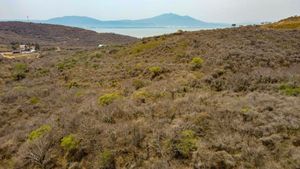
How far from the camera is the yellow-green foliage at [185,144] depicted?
22.8 feet

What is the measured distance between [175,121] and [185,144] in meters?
1.36

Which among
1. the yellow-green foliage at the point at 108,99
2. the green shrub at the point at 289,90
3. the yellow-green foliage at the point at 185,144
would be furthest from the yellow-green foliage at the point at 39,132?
the green shrub at the point at 289,90

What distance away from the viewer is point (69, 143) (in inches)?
338

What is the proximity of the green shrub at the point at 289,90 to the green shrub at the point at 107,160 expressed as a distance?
6.73m

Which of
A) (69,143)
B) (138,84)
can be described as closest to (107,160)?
(69,143)

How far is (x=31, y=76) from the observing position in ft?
84.8

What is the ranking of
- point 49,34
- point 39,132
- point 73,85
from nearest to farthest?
point 39,132, point 73,85, point 49,34

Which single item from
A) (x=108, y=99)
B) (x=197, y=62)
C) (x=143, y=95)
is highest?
(x=197, y=62)

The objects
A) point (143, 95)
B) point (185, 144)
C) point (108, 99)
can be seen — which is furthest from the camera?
point (108, 99)

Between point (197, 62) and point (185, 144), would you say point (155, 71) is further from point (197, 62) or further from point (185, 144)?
point (185, 144)

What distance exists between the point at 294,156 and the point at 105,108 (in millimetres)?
6850

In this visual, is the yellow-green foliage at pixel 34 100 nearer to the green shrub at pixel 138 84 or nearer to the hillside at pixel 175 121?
the hillside at pixel 175 121

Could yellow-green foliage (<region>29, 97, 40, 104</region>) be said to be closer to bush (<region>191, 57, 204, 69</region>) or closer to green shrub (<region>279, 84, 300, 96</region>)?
bush (<region>191, 57, 204, 69</region>)

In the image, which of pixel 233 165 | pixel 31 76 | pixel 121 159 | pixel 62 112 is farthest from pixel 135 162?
pixel 31 76
